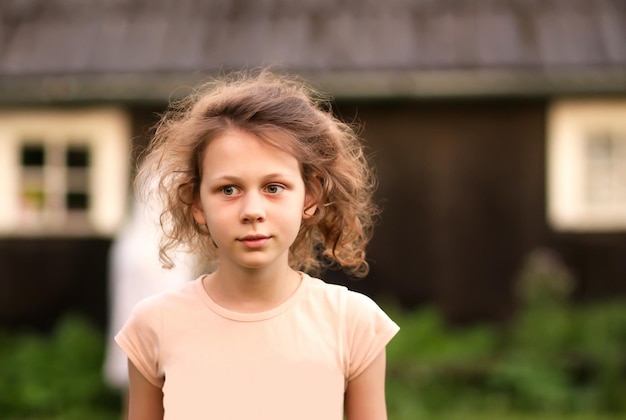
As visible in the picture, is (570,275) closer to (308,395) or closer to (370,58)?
(370,58)

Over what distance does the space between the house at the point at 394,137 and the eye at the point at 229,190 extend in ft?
22.1

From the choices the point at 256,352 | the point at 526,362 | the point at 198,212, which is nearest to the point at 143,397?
the point at 256,352

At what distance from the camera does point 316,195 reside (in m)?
2.87

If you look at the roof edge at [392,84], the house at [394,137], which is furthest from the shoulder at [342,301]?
the house at [394,137]

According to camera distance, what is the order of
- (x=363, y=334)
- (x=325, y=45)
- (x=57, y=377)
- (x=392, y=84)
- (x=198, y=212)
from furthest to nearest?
(x=325, y=45)
(x=392, y=84)
(x=57, y=377)
(x=198, y=212)
(x=363, y=334)

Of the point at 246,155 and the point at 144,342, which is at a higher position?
the point at 246,155

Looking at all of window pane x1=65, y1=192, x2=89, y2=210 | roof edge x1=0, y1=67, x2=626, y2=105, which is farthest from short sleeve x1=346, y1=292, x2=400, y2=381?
window pane x1=65, y1=192, x2=89, y2=210

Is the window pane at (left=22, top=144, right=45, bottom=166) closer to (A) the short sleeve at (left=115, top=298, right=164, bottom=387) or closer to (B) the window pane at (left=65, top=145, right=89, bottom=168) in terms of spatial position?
(B) the window pane at (left=65, top=145, right=89, bottom=168)

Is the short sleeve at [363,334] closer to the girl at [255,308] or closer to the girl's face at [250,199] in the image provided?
the girl at [255,308]

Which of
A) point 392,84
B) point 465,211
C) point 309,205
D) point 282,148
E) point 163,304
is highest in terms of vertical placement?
point 392,84

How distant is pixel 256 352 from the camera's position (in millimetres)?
2643

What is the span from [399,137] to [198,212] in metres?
6.91

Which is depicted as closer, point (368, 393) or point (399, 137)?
point (368, 393)

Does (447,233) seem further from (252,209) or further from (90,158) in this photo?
(252,209)
